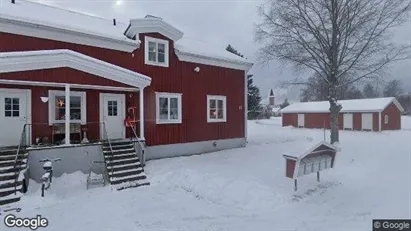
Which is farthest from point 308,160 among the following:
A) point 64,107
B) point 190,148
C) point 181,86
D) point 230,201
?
point 64,107

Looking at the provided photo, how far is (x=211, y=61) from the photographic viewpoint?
16.7m

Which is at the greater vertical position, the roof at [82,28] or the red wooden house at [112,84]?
the roof at [82,28]

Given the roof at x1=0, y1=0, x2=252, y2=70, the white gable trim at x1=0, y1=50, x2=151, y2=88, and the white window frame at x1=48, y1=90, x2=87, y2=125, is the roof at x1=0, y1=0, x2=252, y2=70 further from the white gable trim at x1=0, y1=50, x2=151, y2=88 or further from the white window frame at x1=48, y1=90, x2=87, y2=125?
the white window frame at x1=48, y1=90, x2=87, y2=125

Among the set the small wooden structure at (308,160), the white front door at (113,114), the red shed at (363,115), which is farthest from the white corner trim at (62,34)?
the red shed at (363,115)

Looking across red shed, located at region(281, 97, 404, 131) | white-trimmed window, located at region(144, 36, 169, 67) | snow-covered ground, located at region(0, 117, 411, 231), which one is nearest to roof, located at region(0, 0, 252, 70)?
white-trimmed window, located at region(144, 36, 169, 67)

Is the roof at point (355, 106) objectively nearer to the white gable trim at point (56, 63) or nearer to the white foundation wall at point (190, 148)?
the white foundation wall at point (190, 148)

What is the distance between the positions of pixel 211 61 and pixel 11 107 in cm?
1010

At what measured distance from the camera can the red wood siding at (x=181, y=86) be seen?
11.4 meters

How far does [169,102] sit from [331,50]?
11.1 m

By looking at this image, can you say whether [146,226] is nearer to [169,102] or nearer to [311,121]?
[169,102]

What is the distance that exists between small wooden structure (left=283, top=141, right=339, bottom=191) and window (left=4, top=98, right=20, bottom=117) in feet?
33.5

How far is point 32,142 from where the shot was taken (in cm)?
1138

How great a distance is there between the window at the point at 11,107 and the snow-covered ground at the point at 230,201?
3441mm

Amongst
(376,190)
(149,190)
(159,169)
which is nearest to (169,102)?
(159,169)
